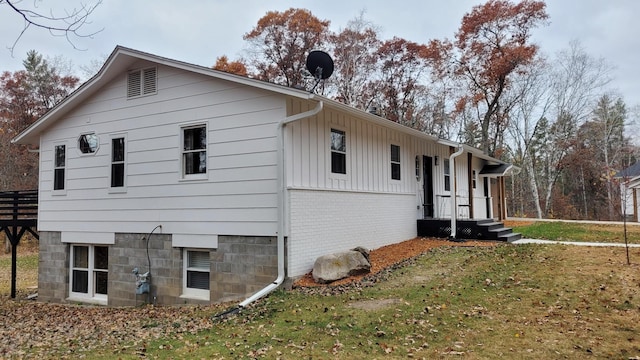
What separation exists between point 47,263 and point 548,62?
29.8 meters

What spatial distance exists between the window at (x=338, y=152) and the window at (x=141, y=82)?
450 centimetres

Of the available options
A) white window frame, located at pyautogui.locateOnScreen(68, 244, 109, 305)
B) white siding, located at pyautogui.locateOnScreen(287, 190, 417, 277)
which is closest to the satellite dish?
white siding, located at pyautogui.locateOnScreen(287, 190, 417, 277)

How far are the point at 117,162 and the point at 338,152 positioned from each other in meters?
5.60

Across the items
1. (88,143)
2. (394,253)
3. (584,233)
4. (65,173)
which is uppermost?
(88,143)

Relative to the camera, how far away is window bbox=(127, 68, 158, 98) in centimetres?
972

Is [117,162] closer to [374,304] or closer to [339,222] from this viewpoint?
[339,222]

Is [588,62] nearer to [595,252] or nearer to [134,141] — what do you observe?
[595,252]

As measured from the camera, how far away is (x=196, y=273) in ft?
29.3

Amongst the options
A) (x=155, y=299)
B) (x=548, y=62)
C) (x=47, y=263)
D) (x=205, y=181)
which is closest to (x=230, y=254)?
(x=205, y=181)

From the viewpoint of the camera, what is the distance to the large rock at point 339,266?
Result: 25.8 feet

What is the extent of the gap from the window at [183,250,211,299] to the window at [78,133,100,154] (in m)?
4.07

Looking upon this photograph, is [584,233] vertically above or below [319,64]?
below

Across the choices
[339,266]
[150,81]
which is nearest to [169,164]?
[150,81]

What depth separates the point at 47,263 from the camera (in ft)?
36.6
